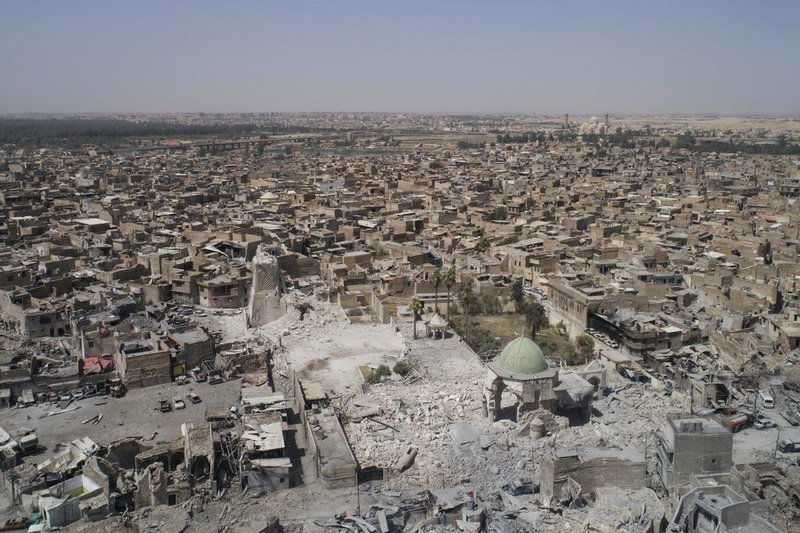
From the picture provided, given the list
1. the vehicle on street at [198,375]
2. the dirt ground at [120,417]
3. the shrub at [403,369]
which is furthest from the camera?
the vehicle on street at [198,375]

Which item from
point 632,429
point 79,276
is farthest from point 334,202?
point 632,429

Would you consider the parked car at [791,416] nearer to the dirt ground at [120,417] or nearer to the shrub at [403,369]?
the shrub at [403,369]

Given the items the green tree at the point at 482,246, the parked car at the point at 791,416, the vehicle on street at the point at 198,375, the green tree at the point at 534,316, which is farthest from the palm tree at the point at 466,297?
the parked car at the point at 791,416

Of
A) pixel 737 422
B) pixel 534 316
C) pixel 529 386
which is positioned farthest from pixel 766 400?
pixel 534 316

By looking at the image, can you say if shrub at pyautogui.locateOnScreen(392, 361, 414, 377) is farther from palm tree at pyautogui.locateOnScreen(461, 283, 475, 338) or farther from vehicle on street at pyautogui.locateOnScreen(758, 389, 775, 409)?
vehicle on street at pyautogui.locateOnScreen(758, 389, 775, 409)

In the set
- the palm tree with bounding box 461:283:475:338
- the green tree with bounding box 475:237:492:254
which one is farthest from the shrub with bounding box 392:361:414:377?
the green tree with bounding box 475:237:492:254

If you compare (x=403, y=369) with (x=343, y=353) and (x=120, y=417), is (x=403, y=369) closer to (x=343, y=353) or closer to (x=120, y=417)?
(x=343, y=353)
